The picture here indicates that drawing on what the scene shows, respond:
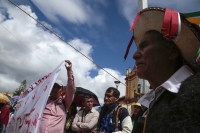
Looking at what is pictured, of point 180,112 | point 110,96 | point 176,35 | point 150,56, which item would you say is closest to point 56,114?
point 110,96

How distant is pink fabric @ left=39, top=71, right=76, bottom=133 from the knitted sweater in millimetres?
2283

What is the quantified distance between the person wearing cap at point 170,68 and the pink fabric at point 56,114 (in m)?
1.71

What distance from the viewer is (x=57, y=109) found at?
123 inches

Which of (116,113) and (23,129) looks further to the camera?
(116,113)

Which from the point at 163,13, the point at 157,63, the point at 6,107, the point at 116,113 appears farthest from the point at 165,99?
the point at 6,107

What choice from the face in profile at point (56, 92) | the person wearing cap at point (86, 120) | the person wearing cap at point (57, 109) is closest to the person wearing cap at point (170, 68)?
the person wearing cap at point (57, 109)

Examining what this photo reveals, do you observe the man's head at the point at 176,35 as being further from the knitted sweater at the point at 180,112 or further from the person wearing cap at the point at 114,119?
the person wearing cap at the point at 114,119

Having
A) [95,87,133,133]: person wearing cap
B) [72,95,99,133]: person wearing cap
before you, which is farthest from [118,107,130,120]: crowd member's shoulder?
[72,95,99,133]: person wearing cap

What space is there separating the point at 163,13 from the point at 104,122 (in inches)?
80.9

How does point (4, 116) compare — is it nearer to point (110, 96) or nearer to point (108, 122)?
point (110, 96)

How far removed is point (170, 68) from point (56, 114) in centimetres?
223

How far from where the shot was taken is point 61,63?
313cm

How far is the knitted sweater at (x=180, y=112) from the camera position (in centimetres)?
75

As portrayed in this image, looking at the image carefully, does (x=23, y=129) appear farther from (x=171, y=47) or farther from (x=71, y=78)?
(x=171, y=47)
